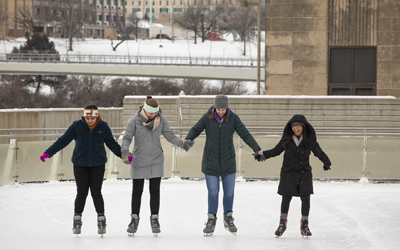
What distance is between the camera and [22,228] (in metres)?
7.18

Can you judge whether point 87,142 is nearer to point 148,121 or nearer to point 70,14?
point 148,121

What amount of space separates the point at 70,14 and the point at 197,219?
96816 millimetres

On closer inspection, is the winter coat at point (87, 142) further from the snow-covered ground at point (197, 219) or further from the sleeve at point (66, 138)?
the snow-covered ground at point (197, 219)

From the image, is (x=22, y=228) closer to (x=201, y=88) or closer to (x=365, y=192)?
(x=365, y=192)

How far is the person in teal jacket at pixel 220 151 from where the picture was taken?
6.61 metres

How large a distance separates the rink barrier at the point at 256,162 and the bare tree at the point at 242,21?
82.8 metres

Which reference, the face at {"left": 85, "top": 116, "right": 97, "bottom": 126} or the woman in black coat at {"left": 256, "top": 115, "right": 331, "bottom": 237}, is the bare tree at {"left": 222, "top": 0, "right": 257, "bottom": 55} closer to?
the woman in black coat at {"left": 256, "top": 115, "right": 331, "bottom": 237}

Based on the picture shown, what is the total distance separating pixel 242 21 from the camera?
4006 inches

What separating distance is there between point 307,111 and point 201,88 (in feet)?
177

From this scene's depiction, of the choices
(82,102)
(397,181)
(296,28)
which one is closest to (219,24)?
(82,102)

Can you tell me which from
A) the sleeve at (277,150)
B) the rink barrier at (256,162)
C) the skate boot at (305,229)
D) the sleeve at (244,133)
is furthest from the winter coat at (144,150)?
the rink barrier at (256,162)

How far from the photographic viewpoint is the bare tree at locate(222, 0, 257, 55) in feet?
329

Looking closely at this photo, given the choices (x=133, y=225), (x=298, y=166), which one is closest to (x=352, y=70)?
(x=298, y=166)

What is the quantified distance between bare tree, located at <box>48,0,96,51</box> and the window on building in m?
76.4
